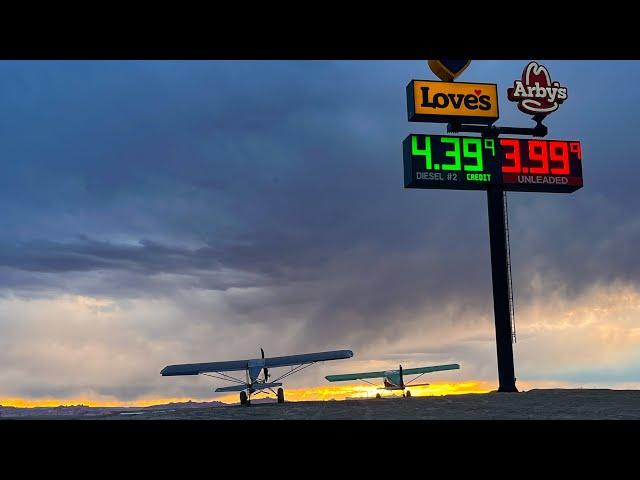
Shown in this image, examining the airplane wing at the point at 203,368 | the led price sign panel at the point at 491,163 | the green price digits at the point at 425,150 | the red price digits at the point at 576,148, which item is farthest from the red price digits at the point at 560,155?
the airplane wing at the point at 203,368

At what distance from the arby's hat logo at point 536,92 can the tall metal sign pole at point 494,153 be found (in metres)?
0.06

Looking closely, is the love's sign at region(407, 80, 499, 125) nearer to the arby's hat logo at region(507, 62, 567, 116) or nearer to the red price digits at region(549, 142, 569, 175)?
the arby's hat logo at region(507, 62, 567, 116)

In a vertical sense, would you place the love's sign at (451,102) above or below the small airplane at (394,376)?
above

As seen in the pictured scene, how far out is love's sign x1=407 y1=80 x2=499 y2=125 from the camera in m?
38.7

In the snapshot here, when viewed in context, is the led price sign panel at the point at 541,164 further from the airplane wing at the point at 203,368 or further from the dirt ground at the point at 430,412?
the airplane wing at the point at 203,368

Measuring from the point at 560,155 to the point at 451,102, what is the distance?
8.31 m

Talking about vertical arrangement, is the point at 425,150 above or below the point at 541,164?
above

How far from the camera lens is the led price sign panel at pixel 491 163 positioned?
3822 centimetres

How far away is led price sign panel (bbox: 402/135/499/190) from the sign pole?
1.52 meters

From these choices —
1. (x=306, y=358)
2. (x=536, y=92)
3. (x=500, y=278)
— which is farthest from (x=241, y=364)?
(x=536, y=92)

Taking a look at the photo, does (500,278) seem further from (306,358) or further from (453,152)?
(306,358)

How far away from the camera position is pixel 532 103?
133 ft

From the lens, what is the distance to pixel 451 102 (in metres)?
39.3
